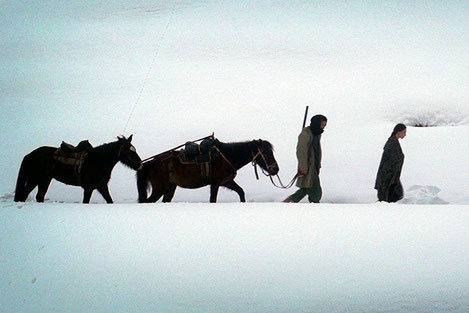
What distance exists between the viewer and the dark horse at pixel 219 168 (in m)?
10.5

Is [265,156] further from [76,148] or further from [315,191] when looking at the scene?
[76,148]

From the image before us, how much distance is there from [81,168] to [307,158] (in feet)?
11.8

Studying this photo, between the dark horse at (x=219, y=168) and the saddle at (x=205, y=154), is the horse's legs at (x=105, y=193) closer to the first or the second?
the dark horse at (x=219, y=168)

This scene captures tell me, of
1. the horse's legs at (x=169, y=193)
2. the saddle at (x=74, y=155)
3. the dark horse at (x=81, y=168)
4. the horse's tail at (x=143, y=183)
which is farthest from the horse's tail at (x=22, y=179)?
the horse's legs at (x=169, y=193)

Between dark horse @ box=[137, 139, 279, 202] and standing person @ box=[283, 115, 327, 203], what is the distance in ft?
1.74

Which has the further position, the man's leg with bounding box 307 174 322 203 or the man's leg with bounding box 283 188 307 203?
the man's leg with bounding box 283 188 307 203

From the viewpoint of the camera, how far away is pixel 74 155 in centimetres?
1028

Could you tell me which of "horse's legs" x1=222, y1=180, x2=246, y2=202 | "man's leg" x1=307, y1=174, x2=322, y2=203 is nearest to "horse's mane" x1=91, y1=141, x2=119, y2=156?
"horse's legs" x1=222, y1=180, x2=246, y2=202

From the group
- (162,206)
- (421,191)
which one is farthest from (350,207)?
(421,191)

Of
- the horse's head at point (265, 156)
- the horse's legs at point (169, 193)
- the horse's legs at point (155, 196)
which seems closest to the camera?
the horse's head at point (265, 156)

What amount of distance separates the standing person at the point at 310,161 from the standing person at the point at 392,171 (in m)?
1.08

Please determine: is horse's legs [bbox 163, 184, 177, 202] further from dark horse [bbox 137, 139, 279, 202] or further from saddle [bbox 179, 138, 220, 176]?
saddle [bbox 179, 138, 220, 176]

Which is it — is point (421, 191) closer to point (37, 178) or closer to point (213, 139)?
point (213, 139)

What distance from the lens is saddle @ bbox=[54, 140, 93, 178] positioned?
1021 centimetres
